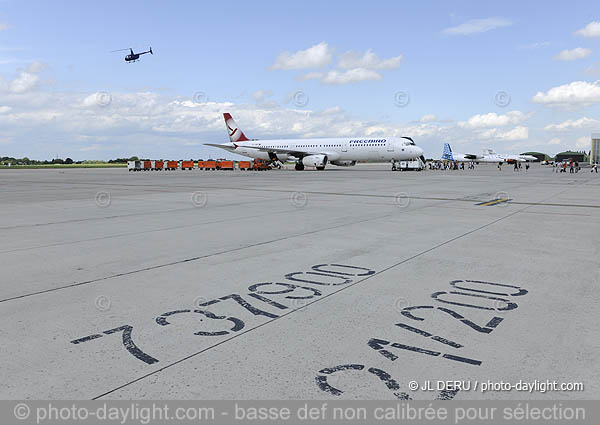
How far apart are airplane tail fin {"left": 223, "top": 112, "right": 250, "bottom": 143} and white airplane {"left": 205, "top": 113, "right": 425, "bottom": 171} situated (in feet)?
16.5

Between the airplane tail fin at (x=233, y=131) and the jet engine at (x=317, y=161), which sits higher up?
the airplane tail fin at (x=233, y=131)

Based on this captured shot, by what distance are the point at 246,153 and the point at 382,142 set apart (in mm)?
21806

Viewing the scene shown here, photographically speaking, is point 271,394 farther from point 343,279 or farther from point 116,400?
point 343,279

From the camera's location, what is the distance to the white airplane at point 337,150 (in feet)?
170

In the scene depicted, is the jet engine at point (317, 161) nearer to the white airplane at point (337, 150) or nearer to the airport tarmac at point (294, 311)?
the white airplane at point (337, 150)

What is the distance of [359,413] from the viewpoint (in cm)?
306

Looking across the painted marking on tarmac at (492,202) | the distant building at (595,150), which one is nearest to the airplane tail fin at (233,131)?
the painted marking on tarmac at (492,202)

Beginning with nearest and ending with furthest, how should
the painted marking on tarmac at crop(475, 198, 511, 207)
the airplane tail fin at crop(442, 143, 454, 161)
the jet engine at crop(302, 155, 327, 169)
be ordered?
the painted marking on tarmac at crop(475, 198, 511, 207)
the jet engine at crop(302, 155, 327, 169)
the airplane tail fin at crop(442, 143, 454, 161)

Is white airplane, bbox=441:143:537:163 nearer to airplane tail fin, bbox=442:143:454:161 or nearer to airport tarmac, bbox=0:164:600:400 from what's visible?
airplane tail fin, bbox=442:143:454:161

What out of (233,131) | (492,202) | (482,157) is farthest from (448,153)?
(492,202)

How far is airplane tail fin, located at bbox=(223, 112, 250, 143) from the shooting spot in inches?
2682

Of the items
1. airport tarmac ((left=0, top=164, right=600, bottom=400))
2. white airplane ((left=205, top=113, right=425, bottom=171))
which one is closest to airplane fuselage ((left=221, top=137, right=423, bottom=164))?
white airplane ((left=205, top=113, right=425, bottom=171))

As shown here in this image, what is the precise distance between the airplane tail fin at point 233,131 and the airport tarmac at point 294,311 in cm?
5877

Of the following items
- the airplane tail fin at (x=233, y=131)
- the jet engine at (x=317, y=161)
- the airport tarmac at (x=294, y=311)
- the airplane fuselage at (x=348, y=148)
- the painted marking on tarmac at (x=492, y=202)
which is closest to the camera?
the airport tarmac at (x=294, y=311)
